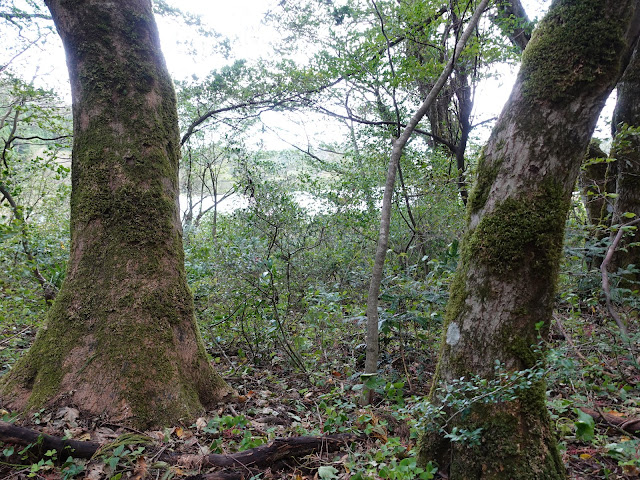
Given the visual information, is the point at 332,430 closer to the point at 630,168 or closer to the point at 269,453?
the point at 269,453

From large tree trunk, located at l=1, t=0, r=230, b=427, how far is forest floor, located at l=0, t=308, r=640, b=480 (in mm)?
244

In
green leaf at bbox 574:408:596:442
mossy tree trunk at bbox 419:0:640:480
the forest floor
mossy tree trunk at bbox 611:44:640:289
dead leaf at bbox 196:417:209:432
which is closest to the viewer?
green leaf at bbox 574:408:596:442

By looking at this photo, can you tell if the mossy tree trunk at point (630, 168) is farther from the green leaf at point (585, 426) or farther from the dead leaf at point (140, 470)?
the dead leaf at point (140, 470)

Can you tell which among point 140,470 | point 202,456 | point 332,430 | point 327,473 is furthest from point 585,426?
point 140,470

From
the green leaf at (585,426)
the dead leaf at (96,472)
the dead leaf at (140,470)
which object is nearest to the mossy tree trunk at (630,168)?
the green leaf at (585,426)

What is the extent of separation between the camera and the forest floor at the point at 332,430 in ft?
7.26

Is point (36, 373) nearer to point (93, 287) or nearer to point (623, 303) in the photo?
point (93, 287)

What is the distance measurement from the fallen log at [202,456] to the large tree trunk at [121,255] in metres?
0.40

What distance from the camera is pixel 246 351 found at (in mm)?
4910

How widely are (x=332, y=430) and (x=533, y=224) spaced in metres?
1.92

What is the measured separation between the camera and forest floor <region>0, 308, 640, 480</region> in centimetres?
221

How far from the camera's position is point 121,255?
3.18 m

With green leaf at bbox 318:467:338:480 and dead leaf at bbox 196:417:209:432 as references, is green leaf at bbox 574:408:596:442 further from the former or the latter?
dead leaf at bbox 196:417:209:432

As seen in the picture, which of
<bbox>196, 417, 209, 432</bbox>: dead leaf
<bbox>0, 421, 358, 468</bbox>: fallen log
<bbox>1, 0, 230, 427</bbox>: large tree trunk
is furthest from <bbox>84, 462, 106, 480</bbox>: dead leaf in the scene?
<bbox>196, 417, 209, 432</bbox>: dead leaf
